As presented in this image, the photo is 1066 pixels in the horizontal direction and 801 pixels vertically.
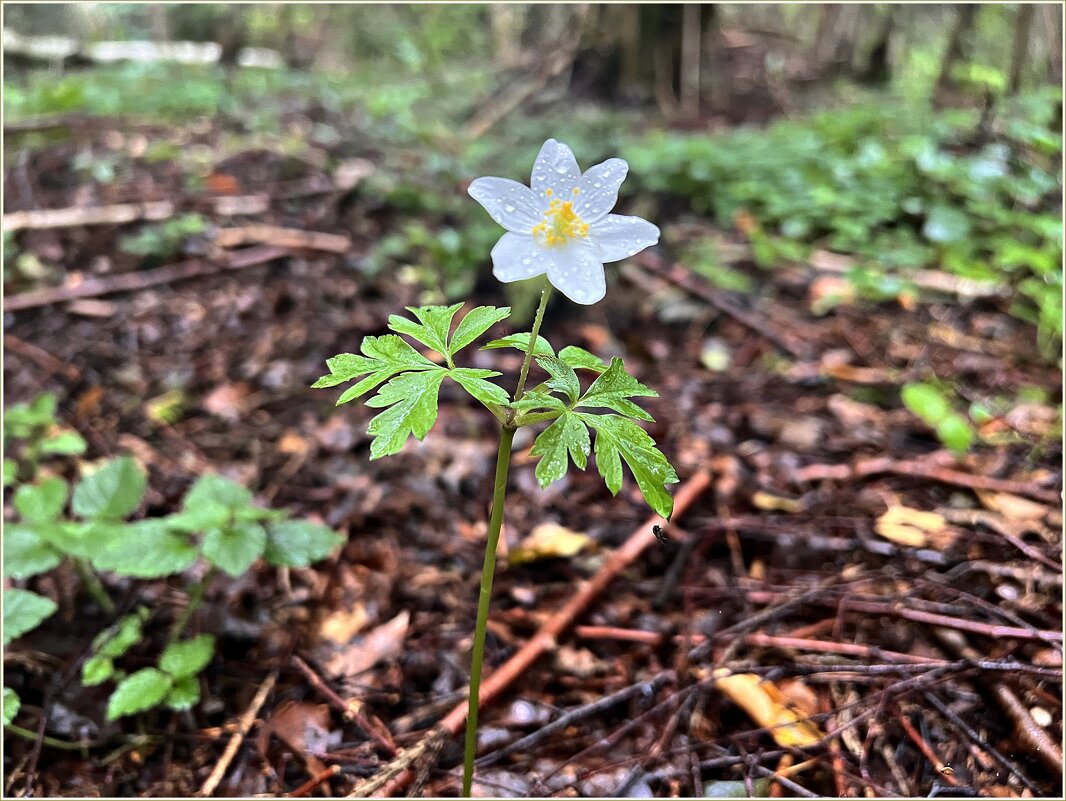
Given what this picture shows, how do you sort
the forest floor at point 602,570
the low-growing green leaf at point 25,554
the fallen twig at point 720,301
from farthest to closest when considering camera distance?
the fallen twig at point 720,301 → the low-growing green leaf at point 25,554 → the forest floor at point 602,570

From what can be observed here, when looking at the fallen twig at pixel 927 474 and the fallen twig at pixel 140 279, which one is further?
the fallen twig at pixel 140 279

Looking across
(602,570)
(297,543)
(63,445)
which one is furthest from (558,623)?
(63,445)

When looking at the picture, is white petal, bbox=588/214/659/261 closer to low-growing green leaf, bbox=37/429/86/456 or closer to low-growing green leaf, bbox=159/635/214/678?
low-growing green leaf, bbox=159/635/214/678

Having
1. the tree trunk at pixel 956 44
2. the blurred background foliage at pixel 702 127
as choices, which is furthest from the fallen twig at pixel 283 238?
the tree trunk at pixel 956 44

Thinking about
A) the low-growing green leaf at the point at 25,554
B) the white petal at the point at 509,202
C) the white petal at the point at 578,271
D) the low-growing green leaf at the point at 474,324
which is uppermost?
the white petal at the point at 509,202

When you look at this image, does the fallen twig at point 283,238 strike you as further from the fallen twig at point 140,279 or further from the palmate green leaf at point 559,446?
the palmate green leaf at point 559,446

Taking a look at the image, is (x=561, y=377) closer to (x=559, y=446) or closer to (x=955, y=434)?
(x=559, y=446)
